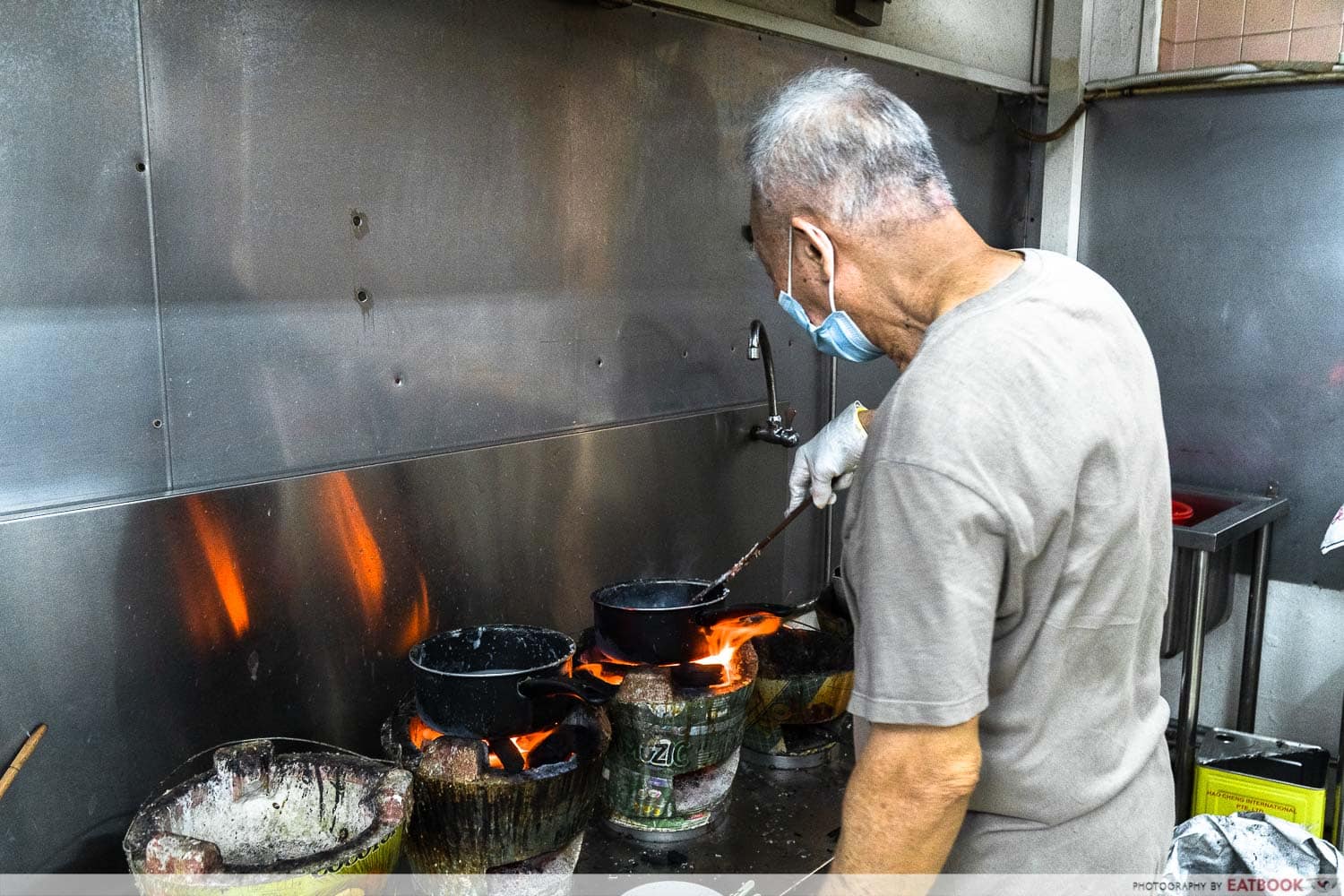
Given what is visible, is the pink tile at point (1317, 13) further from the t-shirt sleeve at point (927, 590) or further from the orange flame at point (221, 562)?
the orange flame at point (221, 562)

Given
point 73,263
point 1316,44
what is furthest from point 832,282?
point 1316,44

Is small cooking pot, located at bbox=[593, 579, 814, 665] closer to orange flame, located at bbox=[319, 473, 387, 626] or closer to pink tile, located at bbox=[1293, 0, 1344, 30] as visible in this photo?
orange flame, located at bbox=[319, 473, 387, 626]

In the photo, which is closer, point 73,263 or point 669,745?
point 73,263

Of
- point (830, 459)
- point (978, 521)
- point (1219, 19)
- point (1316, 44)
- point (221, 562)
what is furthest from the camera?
point (1219, 19)

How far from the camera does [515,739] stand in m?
1.33

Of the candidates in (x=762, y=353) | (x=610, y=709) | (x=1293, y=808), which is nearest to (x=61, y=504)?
(x=610, y=709)

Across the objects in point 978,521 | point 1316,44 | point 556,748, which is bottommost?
point 556,748

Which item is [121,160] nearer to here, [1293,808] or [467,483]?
[467,483]

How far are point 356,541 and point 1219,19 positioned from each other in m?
2.50

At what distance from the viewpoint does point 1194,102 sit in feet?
8.99

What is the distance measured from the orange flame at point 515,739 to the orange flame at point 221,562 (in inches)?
10.7

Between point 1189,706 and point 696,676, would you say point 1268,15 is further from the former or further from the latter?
point 696,676

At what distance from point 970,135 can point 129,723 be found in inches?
90.4

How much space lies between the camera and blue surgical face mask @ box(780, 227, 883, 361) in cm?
111
